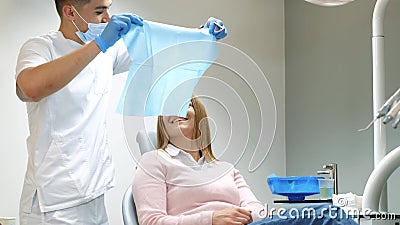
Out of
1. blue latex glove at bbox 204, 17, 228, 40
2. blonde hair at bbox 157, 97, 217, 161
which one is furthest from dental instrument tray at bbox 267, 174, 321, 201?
blue latex glove at bbox 204, 17, 228, 40

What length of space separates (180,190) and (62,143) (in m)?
0.39

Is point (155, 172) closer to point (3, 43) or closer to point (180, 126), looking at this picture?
point (180, 126)

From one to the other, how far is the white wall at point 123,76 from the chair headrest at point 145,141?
0.05 meters

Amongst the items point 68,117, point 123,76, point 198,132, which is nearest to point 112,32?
point 68,117

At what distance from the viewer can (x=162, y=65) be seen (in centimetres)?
180

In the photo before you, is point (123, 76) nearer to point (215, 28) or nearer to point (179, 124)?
point (179, 124)

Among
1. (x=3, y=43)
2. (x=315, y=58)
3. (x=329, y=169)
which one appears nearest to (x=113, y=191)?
(x=3, y=43)

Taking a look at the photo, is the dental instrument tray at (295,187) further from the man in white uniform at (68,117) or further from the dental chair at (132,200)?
the man in white uniform at (68,117)

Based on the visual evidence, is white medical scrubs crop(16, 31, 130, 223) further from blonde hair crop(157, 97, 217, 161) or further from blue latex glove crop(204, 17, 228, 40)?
blue latex glove crop(204, 17, 228, 40)

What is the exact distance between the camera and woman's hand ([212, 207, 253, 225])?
5.61 ft

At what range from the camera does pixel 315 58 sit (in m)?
3.11

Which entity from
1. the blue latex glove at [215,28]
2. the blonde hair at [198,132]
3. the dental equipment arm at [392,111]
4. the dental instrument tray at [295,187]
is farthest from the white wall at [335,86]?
the dental equipment arm at [392,111]

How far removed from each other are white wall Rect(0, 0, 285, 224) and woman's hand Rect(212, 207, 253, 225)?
0.33 meters

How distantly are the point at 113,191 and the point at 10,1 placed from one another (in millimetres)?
964
